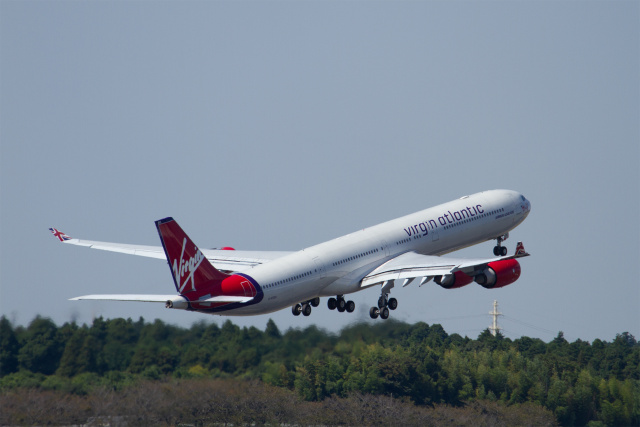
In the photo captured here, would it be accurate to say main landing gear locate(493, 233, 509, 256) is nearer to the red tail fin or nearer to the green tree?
the red tail fin

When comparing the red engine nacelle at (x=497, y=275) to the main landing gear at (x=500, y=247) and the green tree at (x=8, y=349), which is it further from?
the green tree at (x=8, y=349)

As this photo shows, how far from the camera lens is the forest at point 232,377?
7356cm

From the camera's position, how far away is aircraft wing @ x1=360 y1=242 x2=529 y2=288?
66500 mm

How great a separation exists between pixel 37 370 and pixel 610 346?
74.4m

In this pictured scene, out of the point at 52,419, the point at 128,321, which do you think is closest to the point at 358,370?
the point at 128,321

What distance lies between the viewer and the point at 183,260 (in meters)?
60.0

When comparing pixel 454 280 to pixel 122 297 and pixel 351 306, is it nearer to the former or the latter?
pixel 351 306

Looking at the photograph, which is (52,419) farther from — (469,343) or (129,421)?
(469,343)

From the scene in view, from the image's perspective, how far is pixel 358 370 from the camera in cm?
9156

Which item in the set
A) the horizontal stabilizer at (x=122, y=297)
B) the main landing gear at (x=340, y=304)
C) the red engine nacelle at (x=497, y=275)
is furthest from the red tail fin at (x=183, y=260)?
the red engine nacelle at (x=497, y=275)

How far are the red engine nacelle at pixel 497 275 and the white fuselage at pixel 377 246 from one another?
3.53 meters

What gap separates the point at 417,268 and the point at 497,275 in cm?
576

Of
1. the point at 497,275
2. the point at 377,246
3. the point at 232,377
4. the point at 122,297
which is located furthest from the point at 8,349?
the point at 497,275

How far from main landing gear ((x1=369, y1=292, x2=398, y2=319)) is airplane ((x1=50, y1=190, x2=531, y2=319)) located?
6cm
